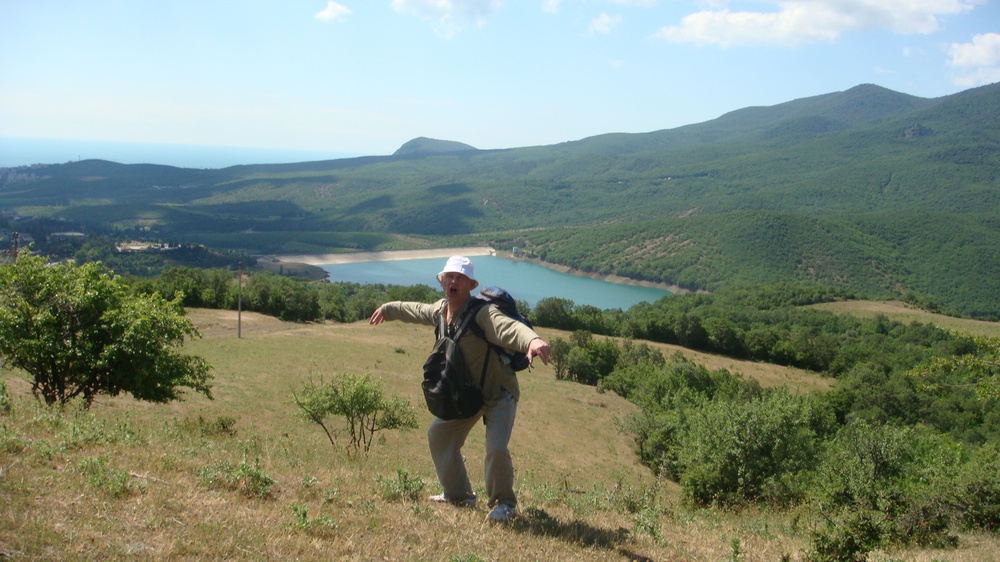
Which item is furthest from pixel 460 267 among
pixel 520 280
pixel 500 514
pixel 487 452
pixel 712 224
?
pixel 712 224

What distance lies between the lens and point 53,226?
115 m

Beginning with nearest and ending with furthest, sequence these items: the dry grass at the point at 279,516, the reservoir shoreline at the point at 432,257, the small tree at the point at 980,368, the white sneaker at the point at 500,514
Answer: the dry grass at the point at 279,516 < the white sneaker at the point at 500,514 < the small tree at the point at 980,368 < the reservoir shoreline at the point at 432,257

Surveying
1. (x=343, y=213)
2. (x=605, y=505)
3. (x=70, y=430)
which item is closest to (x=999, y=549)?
(x=605, y=505)

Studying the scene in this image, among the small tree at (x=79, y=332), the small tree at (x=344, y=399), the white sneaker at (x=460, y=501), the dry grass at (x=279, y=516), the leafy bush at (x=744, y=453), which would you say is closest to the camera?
the dry grass at (x=279, y=516)

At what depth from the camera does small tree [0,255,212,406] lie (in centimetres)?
950

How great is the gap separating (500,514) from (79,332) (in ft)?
29.6

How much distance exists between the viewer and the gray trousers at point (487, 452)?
4488 millimetres

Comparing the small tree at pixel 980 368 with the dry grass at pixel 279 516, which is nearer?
the dry grass at pixel 279 516

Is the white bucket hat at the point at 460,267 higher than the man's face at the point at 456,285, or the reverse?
the white bucket hat at the point at 460,267

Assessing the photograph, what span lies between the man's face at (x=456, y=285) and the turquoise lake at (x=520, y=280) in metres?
83.8

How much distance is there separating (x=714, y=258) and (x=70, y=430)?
121m

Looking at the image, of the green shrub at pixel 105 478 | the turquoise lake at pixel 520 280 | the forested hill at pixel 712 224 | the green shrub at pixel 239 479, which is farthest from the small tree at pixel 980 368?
the forested hill at pixel 712 224

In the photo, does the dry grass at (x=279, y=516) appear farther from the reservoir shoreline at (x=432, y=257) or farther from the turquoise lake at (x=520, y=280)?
the reservoir shoreline at (x=432, y=257)

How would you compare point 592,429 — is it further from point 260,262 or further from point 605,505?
point 260,262
